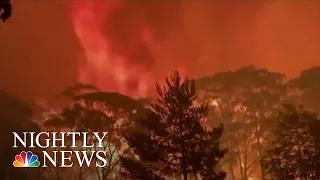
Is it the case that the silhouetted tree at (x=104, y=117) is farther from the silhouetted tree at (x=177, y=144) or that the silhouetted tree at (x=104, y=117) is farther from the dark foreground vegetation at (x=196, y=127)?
the silhouetted tree at (x=177, y=144)

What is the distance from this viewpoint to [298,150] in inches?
538

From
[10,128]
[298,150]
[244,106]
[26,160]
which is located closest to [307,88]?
[244,106]

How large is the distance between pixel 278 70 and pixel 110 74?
10.1m

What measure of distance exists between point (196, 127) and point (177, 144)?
72 centimetres

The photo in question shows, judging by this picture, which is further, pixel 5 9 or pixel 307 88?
pixel 307 88

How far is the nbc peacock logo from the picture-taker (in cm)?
1972

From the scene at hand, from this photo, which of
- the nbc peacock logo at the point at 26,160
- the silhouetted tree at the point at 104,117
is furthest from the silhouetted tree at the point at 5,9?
the silhouetted tree at the point at 104,117

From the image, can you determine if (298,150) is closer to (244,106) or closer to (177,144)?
(177,144)

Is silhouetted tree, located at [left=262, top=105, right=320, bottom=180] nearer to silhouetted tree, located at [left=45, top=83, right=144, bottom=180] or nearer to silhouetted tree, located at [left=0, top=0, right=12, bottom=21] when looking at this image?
silhouetted tree, located at [left=45, top=83, right=144, bottom=180]

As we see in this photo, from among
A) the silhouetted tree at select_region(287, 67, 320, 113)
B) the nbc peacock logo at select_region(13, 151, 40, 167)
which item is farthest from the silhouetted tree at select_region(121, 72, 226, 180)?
the silhouetted tree at select_region(287, 67, 320, 113)

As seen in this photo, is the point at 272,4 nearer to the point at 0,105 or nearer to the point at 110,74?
the point at 110,74

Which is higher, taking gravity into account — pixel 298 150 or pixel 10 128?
pixel 10 128

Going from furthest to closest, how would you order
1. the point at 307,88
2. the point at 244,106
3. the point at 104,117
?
1. the point at 307,88
2. the point at 244,106
3. the point at 104,117

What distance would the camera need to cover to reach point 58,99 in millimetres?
23969
